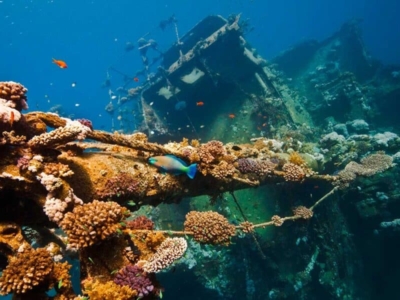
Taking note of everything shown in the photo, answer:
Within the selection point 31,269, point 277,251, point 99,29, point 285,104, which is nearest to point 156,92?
point 285,104

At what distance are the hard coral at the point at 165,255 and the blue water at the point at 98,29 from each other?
125074mm

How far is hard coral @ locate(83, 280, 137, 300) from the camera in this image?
2.86 m

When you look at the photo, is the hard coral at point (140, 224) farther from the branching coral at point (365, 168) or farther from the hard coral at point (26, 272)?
the branching coral at point (365, 168)

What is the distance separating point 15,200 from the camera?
357 cm

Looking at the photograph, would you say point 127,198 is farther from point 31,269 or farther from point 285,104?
point 285,104

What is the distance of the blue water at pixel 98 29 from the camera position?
129 m

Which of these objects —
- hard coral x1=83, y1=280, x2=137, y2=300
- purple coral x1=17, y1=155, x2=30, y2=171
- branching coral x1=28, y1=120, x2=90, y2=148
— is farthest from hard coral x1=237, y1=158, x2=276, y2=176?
purple coral x1=17, y1=155, x2=30, y2=171

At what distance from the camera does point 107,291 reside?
288cm

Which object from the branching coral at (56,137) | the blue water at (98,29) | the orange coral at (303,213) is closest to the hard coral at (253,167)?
the orange coral at (303,213)

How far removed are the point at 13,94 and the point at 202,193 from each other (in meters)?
3.48

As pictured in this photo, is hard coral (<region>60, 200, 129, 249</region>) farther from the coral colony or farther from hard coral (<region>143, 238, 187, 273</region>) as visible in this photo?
hard coral (<region>143, 238, 187, 273</region>)

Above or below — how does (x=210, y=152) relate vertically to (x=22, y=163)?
above

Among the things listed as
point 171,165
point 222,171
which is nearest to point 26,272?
point 171,165

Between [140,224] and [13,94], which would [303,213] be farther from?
[13,94]
